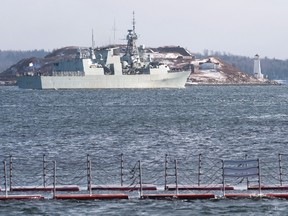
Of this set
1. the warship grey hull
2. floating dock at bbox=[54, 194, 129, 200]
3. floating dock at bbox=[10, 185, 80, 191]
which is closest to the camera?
floating dock at bbox=[54, 194, 129, 200]

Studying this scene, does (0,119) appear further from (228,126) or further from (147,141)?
(147,141)

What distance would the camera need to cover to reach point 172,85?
193m

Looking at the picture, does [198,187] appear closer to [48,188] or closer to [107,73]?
[48,188]

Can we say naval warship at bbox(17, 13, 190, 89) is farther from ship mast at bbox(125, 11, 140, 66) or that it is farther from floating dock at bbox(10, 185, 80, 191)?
floating dock at bbox(10, 185, 80, 191)

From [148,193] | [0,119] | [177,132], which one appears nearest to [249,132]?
[177,132]

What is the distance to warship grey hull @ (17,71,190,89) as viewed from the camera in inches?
7016

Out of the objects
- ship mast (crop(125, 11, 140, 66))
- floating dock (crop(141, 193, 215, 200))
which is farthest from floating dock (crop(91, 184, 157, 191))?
ship mast (crop(125, 11, 140, 66))

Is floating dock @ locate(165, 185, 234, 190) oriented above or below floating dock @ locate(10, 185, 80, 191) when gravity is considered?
below

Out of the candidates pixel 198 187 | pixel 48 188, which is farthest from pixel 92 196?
pixel 198 187

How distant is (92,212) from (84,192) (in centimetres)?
383

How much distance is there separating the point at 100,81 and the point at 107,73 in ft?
11.0

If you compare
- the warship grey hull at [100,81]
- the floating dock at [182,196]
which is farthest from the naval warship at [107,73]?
the floating dock at [182,196]

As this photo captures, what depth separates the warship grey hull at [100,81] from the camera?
Answer: 178m

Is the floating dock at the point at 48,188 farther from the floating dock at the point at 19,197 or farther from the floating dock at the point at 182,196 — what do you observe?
the floating dock at the point at 182,196
